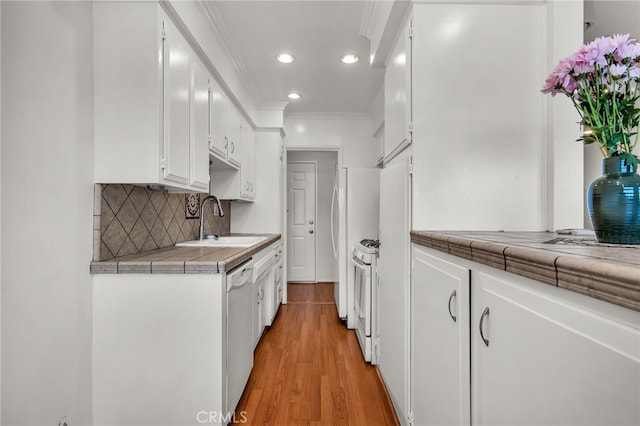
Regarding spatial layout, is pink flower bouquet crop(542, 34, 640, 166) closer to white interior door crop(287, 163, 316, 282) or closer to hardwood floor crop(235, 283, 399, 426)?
hardwood floor crop(235, 283, 399, 426)

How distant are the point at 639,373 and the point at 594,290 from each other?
119 mm

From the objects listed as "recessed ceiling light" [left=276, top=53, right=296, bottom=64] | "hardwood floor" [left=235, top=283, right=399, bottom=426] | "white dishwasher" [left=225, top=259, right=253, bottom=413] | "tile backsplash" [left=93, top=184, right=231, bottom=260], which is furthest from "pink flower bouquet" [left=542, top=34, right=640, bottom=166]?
"recessed ceiling light" [left=276, top=53, right=296, bottom=64]

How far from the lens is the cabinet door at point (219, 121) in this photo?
2.24m

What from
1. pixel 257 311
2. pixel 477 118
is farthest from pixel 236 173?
pixel 477 118

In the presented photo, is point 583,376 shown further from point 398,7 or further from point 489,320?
point 398,7

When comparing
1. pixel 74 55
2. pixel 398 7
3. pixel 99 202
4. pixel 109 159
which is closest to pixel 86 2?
pixel 74 55

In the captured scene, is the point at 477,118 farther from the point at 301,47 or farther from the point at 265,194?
the point at 265,194

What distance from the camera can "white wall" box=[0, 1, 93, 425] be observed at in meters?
1.08

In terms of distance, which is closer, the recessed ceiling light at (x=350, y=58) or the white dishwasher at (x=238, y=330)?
the white dishwasher at (x=238, y=330)

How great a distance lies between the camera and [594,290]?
1.67 ft

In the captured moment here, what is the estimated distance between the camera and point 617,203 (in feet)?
2.83

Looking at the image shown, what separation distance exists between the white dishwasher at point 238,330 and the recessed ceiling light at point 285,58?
1742 mm

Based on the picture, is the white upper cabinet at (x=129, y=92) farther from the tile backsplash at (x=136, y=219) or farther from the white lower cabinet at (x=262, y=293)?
the white lower cabinet at (x=262, y=293)

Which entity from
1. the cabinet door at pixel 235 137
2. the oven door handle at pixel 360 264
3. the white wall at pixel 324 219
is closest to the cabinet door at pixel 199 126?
the cabinet door at pixel 235 137
